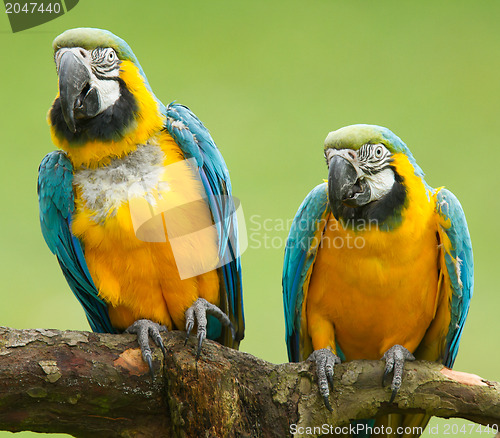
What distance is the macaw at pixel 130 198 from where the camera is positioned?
2.45m

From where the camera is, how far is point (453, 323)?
2641 mm

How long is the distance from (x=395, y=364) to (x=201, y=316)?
81cm

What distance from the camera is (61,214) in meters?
2.57

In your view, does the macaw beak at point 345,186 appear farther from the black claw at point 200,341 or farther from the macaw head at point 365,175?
the black claw at point 200,341

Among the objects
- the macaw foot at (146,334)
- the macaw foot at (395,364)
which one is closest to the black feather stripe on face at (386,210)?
the macaw foot at (395,364)

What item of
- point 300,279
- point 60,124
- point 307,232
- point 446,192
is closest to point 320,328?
point 300,279

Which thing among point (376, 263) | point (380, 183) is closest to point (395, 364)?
point (376, 263)

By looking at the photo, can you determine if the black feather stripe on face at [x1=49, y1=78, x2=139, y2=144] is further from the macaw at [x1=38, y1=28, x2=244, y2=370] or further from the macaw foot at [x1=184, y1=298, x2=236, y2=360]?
the macaw foot at [x1=184, y1=298, x2=236, y2=360]

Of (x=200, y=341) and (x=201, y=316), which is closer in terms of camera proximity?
(x=200, y=341)

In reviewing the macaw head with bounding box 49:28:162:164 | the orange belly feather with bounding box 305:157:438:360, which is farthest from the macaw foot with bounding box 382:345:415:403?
the macaw head with bounding box 49:28:162:164

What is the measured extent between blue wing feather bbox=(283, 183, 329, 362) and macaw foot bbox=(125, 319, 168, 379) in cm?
63

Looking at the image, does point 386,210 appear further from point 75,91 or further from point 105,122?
point 75,91

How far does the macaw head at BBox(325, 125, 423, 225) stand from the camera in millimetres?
2445

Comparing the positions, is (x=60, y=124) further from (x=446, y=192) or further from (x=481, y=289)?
(x=481, y=289)
